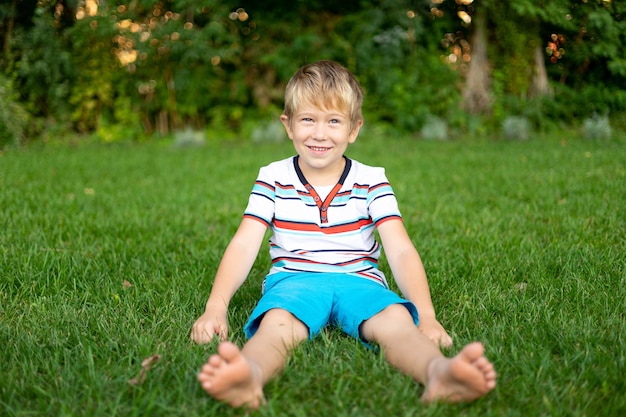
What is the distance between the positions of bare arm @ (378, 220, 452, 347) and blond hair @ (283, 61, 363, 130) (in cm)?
47

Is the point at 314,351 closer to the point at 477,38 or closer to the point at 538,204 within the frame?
the point at 538,204

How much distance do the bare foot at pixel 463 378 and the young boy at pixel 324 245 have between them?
0.30 m

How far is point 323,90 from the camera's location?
85.0 inches

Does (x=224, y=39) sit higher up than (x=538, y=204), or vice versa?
(x=224, y=39)

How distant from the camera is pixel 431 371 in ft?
5.20

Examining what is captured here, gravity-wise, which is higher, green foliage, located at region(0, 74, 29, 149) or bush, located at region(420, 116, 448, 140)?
green foliage, located at region(0, 74, 29, 149)

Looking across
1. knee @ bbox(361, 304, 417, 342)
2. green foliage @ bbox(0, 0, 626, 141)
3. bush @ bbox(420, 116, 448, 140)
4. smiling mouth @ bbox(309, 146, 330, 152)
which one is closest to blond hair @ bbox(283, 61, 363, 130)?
smiling mouth @ bbox(309, 146, 330, 152)

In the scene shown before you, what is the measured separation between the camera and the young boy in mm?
1980

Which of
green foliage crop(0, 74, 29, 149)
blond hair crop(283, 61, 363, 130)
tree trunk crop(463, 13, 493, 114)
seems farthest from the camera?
tree trunk crop(463, 13, 493, 114)

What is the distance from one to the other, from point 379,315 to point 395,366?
24 cm

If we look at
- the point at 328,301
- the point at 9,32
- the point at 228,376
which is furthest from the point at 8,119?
the point at 228,376

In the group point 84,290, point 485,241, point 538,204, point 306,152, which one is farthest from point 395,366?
point 538,204

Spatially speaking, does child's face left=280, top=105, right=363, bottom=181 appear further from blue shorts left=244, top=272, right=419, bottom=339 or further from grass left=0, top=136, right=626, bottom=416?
grass left=0, top=136, right=626, bottom=416

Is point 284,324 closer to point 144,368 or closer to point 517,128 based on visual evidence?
point 144,368
